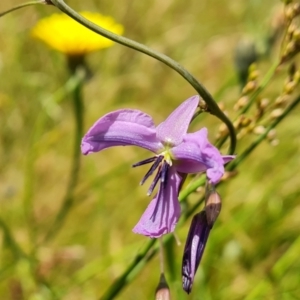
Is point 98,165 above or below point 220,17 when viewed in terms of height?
below

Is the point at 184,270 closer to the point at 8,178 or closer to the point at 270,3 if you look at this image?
the point at 8,178

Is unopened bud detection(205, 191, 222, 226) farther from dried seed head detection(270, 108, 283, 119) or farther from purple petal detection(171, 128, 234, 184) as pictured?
dried seed head detection(270, 108, 283, 119)

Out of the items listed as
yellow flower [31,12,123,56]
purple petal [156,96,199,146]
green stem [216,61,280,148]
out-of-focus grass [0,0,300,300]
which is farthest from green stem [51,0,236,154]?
yellow flower [31,12,123,56]

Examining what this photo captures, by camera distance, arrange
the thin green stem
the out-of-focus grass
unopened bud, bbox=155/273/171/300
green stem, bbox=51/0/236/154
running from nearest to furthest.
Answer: green stem, bbox=51/0/236/154
unopened bud, bbox=155/273/171/300
the thin green stem
the out-of-focus grass

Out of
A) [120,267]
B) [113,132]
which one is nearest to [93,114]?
[120,267]

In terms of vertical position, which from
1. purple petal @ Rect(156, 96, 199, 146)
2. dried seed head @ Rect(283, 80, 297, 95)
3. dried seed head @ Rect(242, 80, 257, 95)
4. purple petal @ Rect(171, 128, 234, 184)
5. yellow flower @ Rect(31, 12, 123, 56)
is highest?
yellow flower @ Rect(31, 12, 123, 56)

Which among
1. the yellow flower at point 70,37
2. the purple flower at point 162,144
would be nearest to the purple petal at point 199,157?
the purple flower at point 162,144

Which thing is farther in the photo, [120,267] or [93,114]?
[93,114]
